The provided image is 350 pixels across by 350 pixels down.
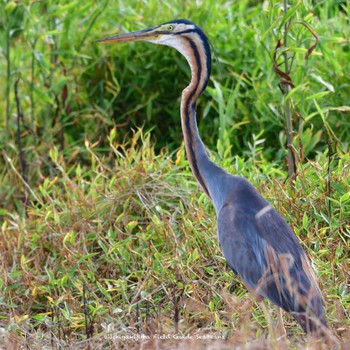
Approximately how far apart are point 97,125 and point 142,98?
0.36 metres

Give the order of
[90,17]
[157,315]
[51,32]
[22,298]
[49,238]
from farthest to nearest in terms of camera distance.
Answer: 1. [90,17]
2. [51,32]
3. [49,238]
4. [22,298]
5. [157,315]

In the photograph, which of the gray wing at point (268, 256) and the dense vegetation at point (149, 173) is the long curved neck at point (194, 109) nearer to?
the gray wing at point (268, 256)

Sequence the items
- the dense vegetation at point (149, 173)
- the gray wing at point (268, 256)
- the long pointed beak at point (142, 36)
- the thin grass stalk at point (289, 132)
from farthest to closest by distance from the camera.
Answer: the thin grass stalk at point (289, 132), the long pointed beak at point (142, 36), the dense vegetation at point (149, 173), the gray wing at point (268, 256)

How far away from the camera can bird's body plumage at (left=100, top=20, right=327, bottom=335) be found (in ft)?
12.0

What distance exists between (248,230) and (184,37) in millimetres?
977

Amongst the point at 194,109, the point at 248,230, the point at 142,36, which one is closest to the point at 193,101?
the point at 194,109

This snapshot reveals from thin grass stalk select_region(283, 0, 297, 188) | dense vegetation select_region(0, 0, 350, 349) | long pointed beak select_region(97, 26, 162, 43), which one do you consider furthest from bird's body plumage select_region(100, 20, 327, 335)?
thin grass stalk select_region(283, 0, 297, 188)

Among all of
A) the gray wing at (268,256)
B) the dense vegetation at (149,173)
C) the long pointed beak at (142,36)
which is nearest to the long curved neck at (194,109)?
the long pointed beak at (142,36)

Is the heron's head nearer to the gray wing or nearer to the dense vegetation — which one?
the dense vegetation

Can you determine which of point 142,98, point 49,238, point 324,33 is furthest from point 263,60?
point 49,238

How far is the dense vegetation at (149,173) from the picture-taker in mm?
4180

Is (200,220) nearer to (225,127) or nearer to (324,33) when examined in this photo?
(225,127)

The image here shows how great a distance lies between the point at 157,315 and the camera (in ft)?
13.6

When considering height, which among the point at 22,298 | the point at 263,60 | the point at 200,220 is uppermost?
the point at 263,60
